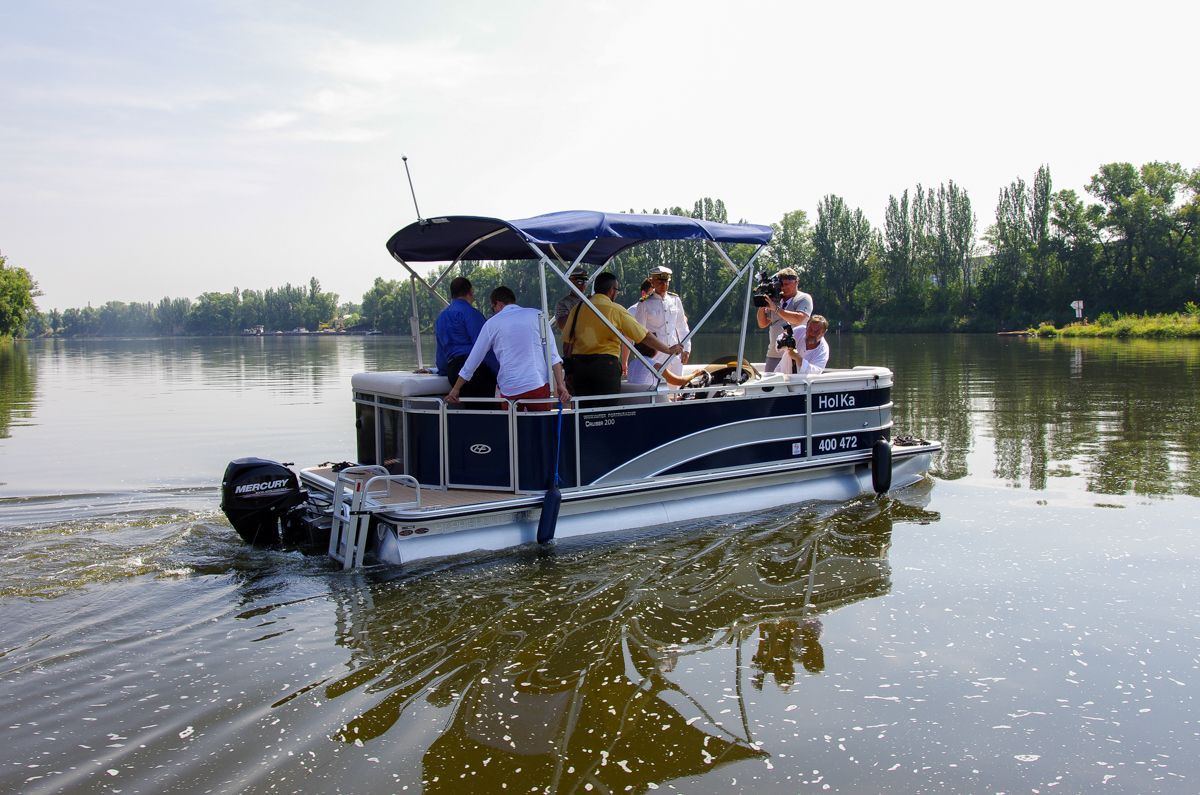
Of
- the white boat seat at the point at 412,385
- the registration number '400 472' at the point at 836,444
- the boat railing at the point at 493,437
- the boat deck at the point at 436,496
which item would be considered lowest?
the boat deck at the point at 436,496

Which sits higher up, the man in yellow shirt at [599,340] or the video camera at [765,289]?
the video camera at [765,289]

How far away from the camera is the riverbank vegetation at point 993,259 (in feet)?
197

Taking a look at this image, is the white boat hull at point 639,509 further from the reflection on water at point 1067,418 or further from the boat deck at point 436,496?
the reflection on water at point 1067,418

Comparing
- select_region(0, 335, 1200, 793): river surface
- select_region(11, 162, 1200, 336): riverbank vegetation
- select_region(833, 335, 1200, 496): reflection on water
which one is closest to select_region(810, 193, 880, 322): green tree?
select_region(11, 162, 1200, 336): riverbank vegetation

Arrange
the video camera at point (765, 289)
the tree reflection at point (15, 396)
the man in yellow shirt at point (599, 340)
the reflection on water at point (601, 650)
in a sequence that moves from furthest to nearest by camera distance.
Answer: the tree reflection at point (15, 396), the video camera at point (765, 289), the man in yellow shirt at point (599, 340), the reflection on water at point (601, 650)

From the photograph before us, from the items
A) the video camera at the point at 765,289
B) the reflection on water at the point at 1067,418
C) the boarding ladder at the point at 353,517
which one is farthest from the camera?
the reflection on water at the point at 1067,418

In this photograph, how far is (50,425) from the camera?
53.4ft

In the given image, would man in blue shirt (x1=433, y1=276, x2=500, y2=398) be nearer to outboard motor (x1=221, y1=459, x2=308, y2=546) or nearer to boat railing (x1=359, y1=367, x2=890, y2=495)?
boat railing (x1=359, y1=367, x2=890, y2=495)

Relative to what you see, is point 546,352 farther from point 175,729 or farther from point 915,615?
point 175,729

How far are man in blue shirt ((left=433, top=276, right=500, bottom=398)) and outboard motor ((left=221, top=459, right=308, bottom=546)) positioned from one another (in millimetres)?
1449

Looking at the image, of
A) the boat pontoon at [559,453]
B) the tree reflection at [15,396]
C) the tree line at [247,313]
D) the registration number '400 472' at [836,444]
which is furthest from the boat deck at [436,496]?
the tree line at [247,313]

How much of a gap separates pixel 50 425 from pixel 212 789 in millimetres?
15014

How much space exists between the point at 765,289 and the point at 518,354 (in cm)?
271

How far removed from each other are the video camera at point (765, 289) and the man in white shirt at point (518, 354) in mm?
2299
